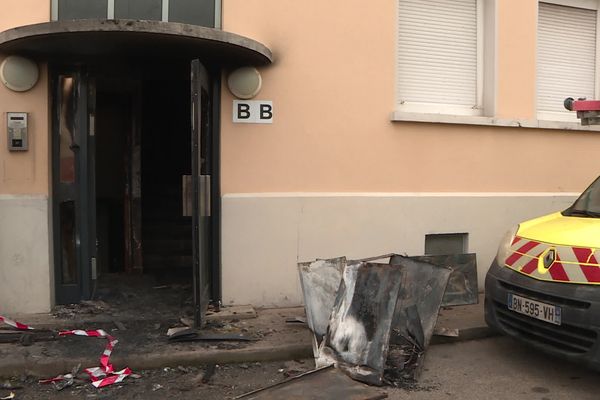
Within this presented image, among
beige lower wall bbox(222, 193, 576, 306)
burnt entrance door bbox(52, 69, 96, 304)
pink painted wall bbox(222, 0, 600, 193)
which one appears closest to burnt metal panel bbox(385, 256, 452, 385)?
beige lower wall bbox(222, 193, 576, 306)

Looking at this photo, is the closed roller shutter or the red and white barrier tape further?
the closed roller shutter

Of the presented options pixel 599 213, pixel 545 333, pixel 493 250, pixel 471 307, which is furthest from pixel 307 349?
pixel 493 250

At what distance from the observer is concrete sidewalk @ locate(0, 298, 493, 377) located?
4.50 metres

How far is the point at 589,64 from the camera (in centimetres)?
796

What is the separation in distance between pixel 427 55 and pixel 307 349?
4.20 metres

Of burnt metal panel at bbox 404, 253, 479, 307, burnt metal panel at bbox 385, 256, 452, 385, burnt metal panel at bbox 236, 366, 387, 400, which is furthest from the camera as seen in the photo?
burnt metal panel at bbox 404, 253, 479, 307

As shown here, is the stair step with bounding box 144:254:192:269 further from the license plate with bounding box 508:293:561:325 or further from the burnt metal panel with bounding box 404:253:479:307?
the license plate with bounding box 508:293:561:325

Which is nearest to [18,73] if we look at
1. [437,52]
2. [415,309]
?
[415,309]

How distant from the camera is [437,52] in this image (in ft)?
23.2

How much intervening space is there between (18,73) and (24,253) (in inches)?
73.2

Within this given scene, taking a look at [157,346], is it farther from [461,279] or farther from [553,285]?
[461,279]

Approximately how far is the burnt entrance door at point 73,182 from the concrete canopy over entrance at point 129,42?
414 millimetres

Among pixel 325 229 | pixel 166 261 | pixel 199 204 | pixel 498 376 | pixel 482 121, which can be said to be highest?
pixel 482 121

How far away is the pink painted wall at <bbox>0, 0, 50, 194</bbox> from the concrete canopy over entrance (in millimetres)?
390
